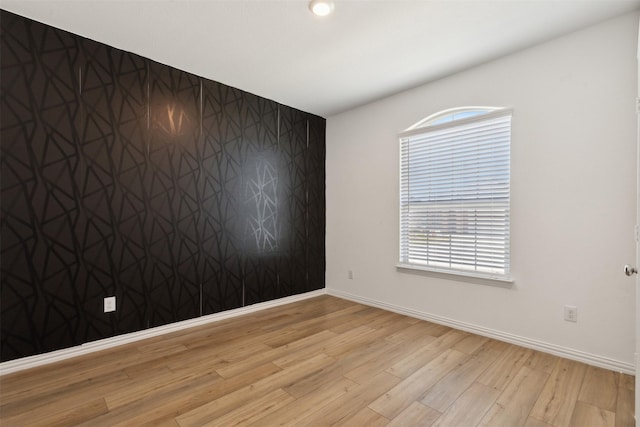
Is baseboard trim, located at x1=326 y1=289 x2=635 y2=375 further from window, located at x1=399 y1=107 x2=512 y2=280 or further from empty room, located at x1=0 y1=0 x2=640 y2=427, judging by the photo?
window, located at x1=399 y1=107 x2=512 y2=280

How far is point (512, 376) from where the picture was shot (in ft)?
7.06

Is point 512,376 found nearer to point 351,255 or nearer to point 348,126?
point 351,255

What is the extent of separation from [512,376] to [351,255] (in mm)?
2296

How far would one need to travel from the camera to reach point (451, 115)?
3.18 m

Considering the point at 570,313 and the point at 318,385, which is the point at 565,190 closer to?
the point at 570,313

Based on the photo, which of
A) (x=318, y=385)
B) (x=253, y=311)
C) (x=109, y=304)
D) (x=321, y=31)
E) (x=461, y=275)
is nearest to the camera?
(x=318, y=385)

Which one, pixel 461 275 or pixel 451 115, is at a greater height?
pixel 451 115

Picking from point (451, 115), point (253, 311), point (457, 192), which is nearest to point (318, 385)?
point (253, 311)

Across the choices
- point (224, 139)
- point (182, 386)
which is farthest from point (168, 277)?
point (224, 139)

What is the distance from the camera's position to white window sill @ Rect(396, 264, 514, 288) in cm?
277

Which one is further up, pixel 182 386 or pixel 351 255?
pixel 351 255

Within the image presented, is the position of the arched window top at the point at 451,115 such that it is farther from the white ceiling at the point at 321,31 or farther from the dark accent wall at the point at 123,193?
the dark accent wall at the point at 123,193

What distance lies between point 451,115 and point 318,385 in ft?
9.27

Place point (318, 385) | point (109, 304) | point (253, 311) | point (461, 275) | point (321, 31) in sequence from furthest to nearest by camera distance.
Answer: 1. point (253, 311)
2. point (461, 275)
3. point (109, 304)
4. point (321, 31)
5. point (318, 385)
